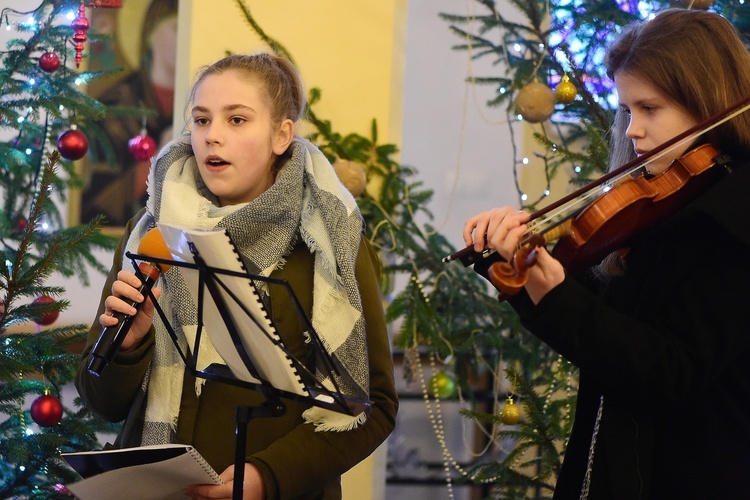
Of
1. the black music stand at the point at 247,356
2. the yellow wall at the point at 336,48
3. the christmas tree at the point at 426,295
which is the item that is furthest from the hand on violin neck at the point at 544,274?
the yellow wall at the point at 336,48

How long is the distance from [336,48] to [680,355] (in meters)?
2.15

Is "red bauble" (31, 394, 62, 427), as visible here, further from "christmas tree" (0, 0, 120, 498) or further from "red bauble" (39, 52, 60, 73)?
"red bauble" (39, 52, 60, 73)

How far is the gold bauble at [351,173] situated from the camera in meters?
3.06

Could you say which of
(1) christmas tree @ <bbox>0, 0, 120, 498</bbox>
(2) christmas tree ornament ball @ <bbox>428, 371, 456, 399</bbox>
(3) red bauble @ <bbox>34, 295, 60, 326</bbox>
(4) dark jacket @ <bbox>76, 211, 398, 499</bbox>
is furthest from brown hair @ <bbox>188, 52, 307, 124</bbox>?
(2) christmas tree ornament ball @ <bbox>428, 371, 456, 399</bbox>

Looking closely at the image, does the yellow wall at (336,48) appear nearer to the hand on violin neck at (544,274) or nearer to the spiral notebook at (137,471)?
the spiral notebook at (137,471)

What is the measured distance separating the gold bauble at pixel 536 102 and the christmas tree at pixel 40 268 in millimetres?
1285

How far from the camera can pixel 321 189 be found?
1.84 meters

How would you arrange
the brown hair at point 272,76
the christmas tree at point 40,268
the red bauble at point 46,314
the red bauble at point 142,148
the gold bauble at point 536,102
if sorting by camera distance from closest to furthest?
the brown hair at point 272,76, the christmas tree at point 40,268, the red bauble at point 46,314, the gold bauble at point 536,102, the red bauble at point 142,148

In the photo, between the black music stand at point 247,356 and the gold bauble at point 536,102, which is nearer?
the black music stand at point 247,356

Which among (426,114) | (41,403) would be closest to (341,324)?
(41,403)

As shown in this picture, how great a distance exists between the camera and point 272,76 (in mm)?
1890

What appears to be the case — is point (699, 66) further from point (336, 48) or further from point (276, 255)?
point (336, 48)

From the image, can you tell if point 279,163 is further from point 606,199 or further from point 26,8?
point 26,8

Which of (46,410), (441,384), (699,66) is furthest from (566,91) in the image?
(46,410)
